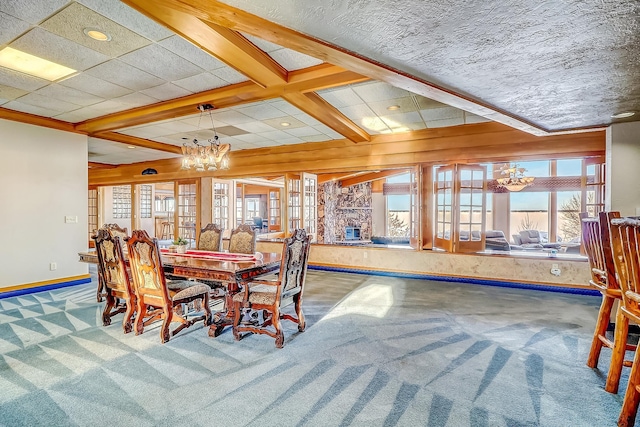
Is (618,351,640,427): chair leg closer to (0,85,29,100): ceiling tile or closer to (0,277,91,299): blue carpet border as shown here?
(0,85,29,100): ceiling tile

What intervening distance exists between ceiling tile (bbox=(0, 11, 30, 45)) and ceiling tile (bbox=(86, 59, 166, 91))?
65 centimetres

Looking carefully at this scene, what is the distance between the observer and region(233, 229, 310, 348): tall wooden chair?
303 centimetres

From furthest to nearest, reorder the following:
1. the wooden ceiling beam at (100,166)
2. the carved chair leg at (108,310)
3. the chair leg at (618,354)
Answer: the wooden ceiling beam at (100,166)
the carved chair leg at (108,310)
the chair leg at (618,354)

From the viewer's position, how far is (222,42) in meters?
2.64

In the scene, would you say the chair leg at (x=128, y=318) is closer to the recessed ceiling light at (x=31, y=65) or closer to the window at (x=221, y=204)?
the recessed ceiling light at (x=31, y=65)

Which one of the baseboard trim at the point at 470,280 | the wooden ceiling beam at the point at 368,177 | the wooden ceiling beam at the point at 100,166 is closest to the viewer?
the baseboard trim at the point at 470,280

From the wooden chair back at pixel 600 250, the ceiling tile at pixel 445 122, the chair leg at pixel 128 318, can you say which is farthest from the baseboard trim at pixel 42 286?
the wooden chair back at pixel 600 250

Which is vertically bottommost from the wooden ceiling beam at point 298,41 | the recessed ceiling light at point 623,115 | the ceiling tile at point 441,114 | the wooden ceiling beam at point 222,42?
the recessed ceiling light at point 623,115

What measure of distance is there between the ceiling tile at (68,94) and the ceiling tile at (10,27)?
114 centimetres

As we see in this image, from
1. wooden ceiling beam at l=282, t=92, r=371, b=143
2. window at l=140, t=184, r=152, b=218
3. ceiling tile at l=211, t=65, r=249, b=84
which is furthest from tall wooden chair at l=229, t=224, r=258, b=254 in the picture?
window at l=140, t=184, r=152, b=218

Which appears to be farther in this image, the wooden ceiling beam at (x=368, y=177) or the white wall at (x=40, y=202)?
the wooden ceiling beam at (x=368, y=177)

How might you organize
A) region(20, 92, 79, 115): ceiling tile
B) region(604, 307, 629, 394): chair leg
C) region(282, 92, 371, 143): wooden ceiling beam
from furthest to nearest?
region(20, 92, 79, 115): ceiling tile → region(282, 92, 371, 143): wooden ceiling beam → region(604, 307, 629, 394): chair leg

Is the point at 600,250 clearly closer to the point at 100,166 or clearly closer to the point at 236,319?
the point at 236,319

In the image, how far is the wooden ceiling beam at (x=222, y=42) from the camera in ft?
7.29
